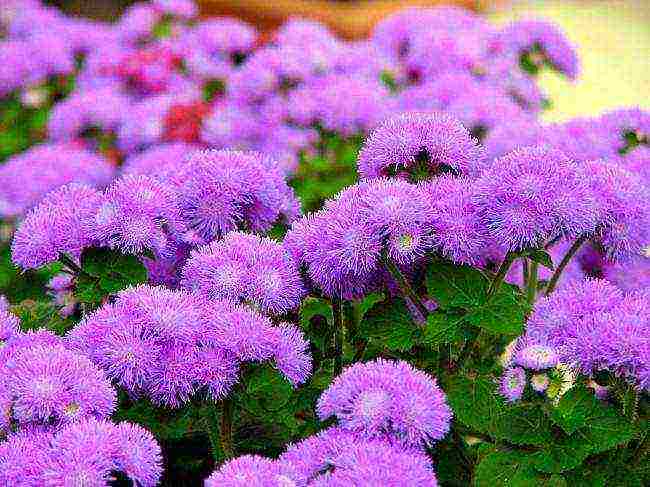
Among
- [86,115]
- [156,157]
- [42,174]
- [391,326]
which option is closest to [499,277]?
[391,326]

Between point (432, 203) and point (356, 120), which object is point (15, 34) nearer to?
point (356, 120)

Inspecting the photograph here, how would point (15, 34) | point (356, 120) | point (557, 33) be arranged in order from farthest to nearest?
1. point (15, 34)
2. point (557, 33)
3. point (356, 120)

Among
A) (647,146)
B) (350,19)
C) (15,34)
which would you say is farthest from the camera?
(350,19)

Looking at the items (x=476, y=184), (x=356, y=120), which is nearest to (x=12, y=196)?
(x=356, y=120)

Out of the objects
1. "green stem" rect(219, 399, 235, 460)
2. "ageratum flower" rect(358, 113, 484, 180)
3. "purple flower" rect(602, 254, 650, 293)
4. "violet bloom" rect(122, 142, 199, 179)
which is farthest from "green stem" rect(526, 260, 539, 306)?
"violet bloom" rect(122, 142, 199, 179)

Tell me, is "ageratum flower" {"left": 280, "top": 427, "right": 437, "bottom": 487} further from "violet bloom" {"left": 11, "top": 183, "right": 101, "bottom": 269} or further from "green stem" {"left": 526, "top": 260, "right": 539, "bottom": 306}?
"green stem" {"left": 526, "top": 260, "right": 539, "bottom": 306}

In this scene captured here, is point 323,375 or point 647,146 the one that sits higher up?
point 647,146

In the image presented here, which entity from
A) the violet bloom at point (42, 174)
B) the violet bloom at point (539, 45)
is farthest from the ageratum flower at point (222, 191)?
the violet bloom at point (539, 45)
